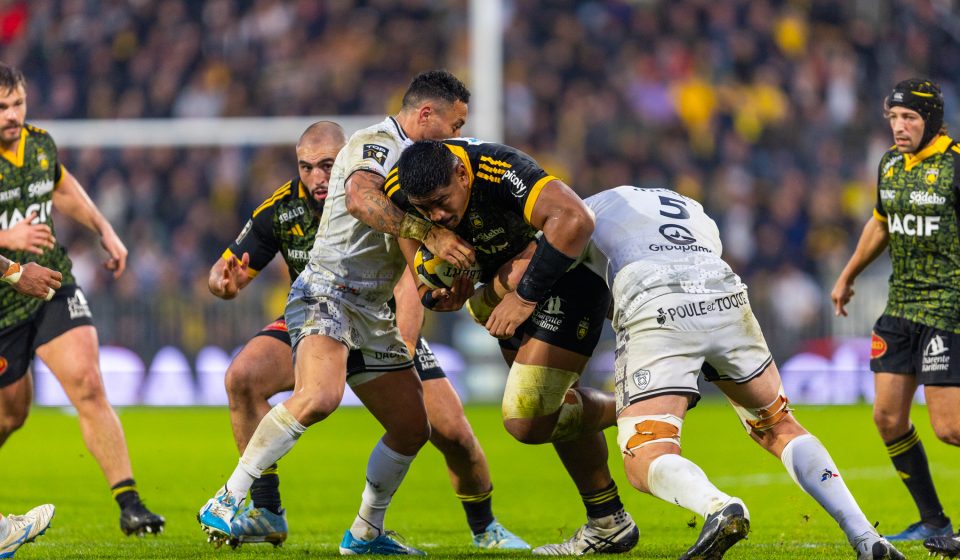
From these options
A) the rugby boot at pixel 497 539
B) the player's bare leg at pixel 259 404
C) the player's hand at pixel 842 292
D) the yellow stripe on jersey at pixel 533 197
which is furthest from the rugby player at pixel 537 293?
the player's hand at pixel 842 292

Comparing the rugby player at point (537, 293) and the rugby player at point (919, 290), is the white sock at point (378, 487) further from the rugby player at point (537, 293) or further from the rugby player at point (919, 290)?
the rugby player at point (919, 290)

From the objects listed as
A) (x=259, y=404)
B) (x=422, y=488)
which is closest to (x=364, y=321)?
(x=259, y=404)

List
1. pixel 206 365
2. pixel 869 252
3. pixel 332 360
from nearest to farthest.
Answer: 1. pixel 332 360
2. pixel 869 252
3. pixel 206 365

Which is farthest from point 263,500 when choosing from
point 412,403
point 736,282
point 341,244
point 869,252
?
point 869,252

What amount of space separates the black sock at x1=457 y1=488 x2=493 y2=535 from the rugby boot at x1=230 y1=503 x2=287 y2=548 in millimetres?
1014

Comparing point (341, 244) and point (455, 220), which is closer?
point (455, 220)

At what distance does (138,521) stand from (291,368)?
1.25 meters

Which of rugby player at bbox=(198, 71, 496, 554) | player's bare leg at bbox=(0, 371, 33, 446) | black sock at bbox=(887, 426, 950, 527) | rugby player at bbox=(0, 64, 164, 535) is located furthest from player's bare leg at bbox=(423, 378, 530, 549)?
player's bare leg at bbox=(0, 371, 33, 446)

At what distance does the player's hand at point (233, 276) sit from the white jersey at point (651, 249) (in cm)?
202

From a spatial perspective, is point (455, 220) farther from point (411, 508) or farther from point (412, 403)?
point (411, 508)

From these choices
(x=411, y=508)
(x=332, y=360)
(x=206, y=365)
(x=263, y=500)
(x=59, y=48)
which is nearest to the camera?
(x=332, y=360)

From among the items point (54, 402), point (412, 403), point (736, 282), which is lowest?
point (54, 402)

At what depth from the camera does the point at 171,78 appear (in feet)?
73.9

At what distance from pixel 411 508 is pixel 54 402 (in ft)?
34.4
